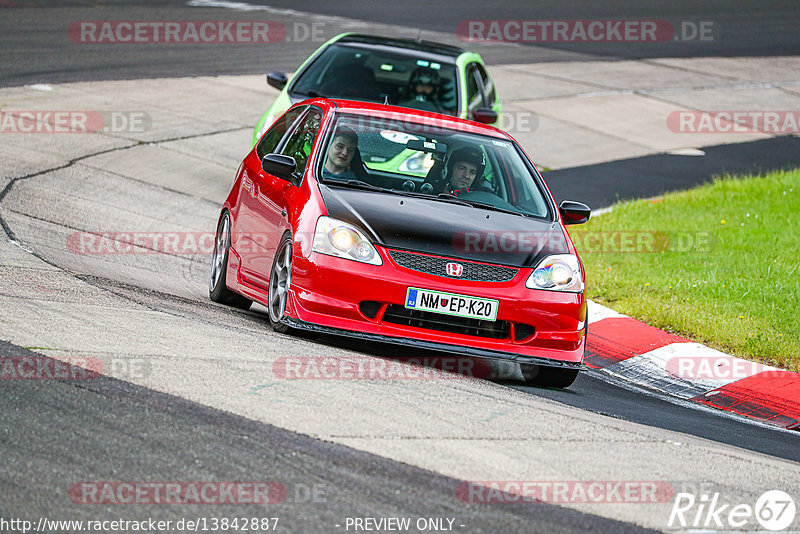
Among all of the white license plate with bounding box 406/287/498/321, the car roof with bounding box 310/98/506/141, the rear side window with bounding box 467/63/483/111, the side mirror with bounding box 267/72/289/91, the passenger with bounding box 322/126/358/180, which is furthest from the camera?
the side mirror with bounding box 267/72/289/91

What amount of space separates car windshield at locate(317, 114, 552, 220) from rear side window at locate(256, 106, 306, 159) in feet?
2.29

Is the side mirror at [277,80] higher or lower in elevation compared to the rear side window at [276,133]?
higher

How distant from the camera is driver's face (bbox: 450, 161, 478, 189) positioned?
27.6 feet

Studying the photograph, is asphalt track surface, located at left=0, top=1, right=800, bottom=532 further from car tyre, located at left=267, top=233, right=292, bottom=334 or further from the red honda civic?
the red honda civic

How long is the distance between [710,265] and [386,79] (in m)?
4.24

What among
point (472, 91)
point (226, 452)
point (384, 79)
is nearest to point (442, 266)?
point (226, 452)

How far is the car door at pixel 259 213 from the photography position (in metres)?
8.16

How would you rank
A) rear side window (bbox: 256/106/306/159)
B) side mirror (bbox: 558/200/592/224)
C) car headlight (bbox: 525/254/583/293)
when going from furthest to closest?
rear side window (bbox: 256/106/306/159) < side mirror (bbox: 558/200/592/224) < car headlight (bbox: 525/254/583/293)

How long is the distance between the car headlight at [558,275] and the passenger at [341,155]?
4.90ft

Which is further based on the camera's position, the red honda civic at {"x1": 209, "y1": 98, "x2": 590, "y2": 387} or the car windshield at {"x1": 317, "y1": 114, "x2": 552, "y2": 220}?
the car windshield at {"x1": 317, "y1": 114, "x2": 552, "y2": 220}

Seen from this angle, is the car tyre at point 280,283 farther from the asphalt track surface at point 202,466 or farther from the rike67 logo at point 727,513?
the rike67 logo at point 727,513

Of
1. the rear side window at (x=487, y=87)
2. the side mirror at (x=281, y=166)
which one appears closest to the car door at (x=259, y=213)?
the side mirror at (x=281, y=166)

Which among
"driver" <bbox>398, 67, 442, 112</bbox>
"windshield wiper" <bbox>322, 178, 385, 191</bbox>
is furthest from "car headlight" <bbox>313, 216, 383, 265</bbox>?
"driver" <bbox>398, 67, 442, 112</bbox>

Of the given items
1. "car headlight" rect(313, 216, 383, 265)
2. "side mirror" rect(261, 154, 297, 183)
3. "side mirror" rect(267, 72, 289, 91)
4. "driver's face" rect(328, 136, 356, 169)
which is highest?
"side mirror" rect(267, 72, 289, 91)
